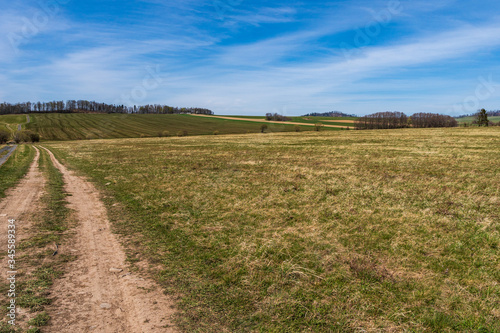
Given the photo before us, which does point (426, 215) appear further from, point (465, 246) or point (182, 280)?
point (182, 280)

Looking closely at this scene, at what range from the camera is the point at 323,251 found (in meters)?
7.54

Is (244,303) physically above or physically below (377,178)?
below

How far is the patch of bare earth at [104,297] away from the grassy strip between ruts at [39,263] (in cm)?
23

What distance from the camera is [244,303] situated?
5457mm

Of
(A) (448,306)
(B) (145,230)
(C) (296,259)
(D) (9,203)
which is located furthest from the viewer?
(D) (9,203)

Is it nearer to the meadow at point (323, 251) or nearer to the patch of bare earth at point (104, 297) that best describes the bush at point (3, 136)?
the meadow at point (323, 251)

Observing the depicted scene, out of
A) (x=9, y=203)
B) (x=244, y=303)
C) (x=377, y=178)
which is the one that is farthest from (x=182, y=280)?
(x=377, y=178)

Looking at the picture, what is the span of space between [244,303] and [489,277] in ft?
19.7

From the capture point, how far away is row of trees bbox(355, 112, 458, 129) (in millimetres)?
101875

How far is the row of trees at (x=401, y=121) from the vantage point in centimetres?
10188

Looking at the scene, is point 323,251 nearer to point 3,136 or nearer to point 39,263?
point 39,263

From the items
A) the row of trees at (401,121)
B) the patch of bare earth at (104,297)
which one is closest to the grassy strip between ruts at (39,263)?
the patch of bare earth at (104,297)

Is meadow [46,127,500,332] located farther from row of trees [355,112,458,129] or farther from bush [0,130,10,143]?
row of trees [355,112,458,129]

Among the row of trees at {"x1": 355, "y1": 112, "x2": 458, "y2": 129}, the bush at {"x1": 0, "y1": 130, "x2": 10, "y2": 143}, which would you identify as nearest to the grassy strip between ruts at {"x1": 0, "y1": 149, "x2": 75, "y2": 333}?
the bush at {"x1": 0, "y1": 130, "x2": 10, "y2": 143}
